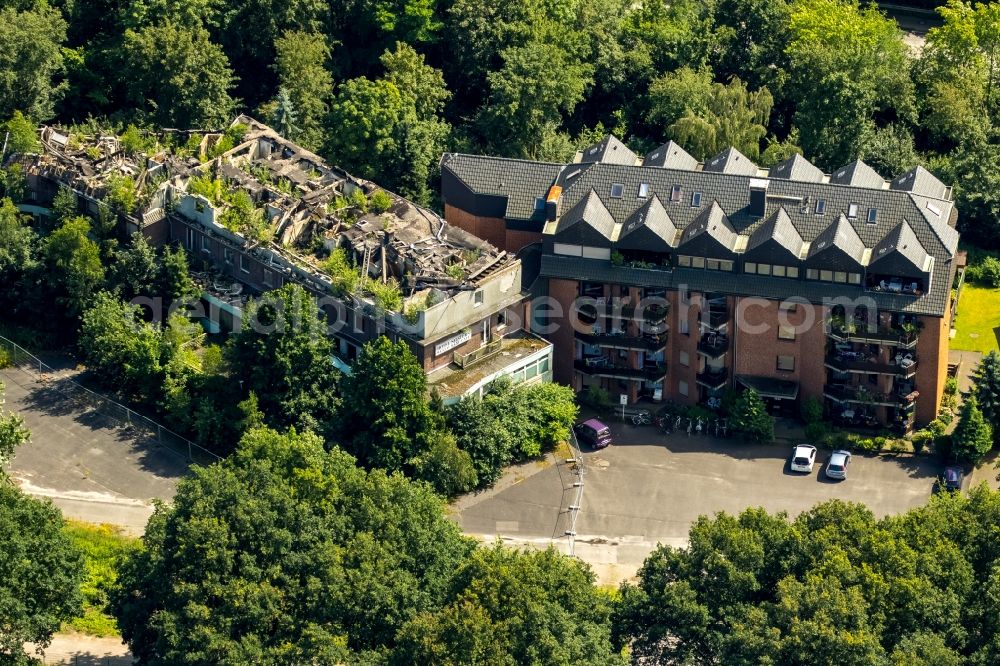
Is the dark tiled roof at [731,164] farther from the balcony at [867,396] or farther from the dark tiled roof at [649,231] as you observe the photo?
the balcony at [867,396]

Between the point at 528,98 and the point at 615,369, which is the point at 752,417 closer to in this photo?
the point at 615,369

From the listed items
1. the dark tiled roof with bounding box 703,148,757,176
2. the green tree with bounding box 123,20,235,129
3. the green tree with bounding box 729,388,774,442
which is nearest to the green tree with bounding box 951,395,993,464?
the green tree with bounding box 729,388,774,442

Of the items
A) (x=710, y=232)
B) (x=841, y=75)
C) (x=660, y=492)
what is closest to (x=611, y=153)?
(x=710, y=232)

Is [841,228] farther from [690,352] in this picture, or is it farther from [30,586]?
[30,586]

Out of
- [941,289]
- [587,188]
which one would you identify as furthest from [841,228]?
[587,188]

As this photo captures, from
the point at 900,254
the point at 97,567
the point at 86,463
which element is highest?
the point at 900,254

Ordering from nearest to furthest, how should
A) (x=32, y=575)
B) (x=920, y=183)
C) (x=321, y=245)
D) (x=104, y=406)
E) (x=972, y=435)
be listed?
1. (x=32, y=575)
2. (x=972, y=435)
3. (x=104, y=406)
4. (x=321, y=245)
5. (x=920, y=183)
